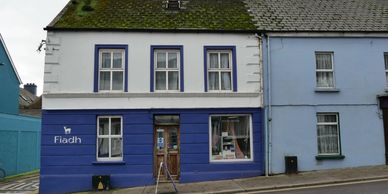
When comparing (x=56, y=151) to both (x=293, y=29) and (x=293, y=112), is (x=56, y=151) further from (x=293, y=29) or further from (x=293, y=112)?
(x=293, y=29)

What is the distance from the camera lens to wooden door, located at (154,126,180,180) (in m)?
14.5

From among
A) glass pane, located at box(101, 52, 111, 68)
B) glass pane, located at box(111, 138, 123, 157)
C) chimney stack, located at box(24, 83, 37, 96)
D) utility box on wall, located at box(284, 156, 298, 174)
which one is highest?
chimney stack, located at box(24, 83, 37, 96)

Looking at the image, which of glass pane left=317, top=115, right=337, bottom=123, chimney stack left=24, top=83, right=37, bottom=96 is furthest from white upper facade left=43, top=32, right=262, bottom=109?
chimney stack left=24, top=83, right=37, bottom=96

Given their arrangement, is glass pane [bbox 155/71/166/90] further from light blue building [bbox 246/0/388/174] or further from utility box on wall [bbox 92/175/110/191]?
light blue building [bbox 246/0/388/174]

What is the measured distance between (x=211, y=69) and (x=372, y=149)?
285 inches

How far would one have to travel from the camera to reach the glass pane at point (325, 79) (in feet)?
50.9

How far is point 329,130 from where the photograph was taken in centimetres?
1527

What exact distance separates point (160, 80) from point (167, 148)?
2688 mm

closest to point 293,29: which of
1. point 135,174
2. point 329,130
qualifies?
point 329,130

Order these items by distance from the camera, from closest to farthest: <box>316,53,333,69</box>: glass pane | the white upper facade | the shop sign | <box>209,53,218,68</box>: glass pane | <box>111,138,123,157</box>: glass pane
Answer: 1. the shop sign
2. the white upper facade
3. <box>111,138,123,157</box>: glass pane
4. <box>209,53,218,68</box>: glass pane
5. <box>316,53,333,69</box>: glass pane

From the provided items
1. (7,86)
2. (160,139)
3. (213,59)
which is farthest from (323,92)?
(7,86)

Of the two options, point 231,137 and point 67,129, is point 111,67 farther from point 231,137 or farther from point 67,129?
point 231,137

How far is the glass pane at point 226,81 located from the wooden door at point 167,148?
250cm

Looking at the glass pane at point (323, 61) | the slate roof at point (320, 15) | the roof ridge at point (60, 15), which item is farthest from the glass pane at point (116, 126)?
the glass pane at point (323, 61)
